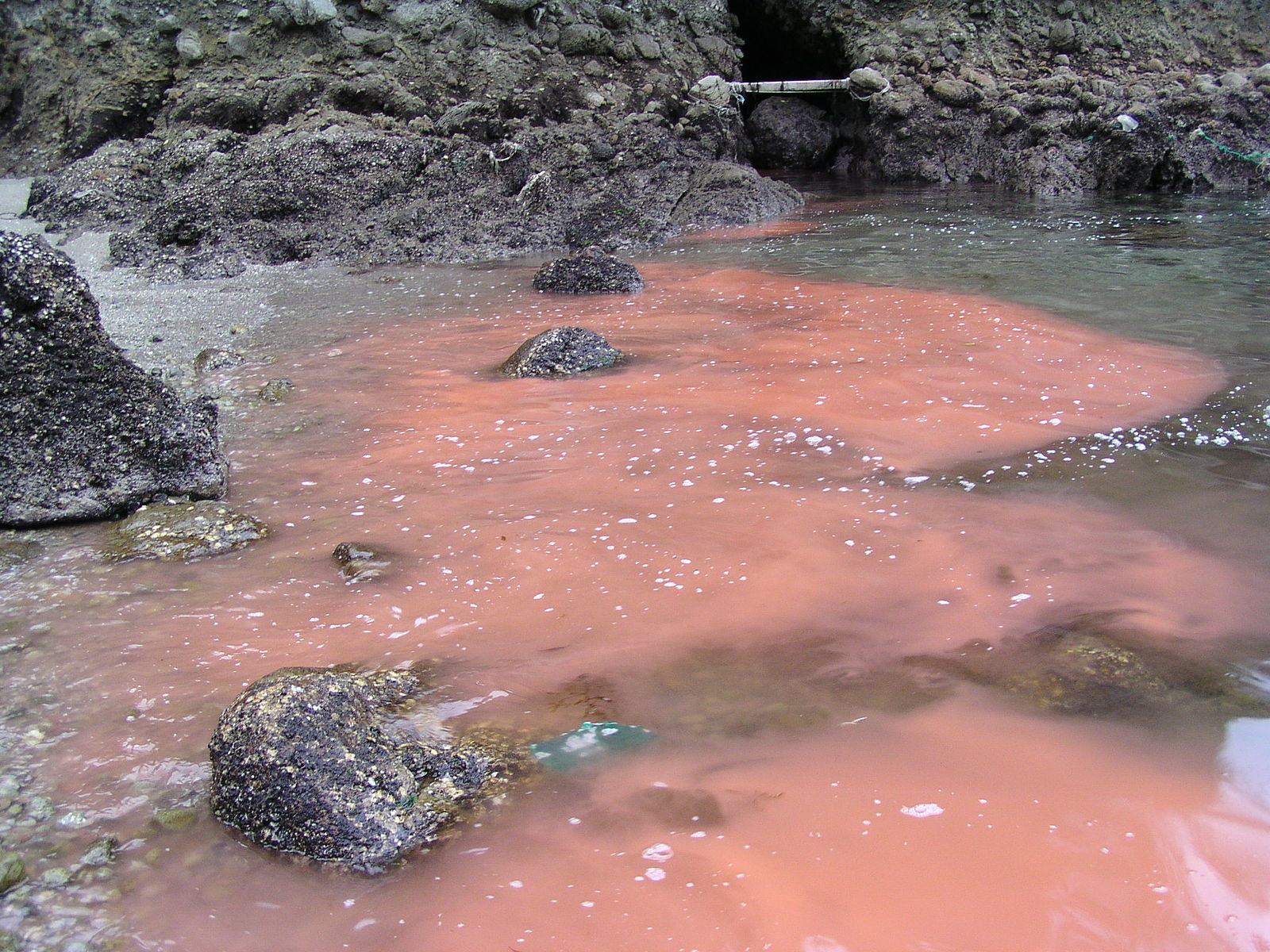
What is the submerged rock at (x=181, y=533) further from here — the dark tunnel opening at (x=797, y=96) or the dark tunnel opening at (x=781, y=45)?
the dark tunnel opening at (x=781, y=45)

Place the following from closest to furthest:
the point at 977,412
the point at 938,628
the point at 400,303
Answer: the point at 938,628
the point at 977,412
the point at 400,303

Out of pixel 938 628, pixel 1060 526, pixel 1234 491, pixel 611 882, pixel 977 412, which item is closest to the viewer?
pixel 611 882

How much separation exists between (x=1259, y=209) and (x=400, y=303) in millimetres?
9582

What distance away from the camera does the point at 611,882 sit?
83.0 inches

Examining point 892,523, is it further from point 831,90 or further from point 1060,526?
point 831,90

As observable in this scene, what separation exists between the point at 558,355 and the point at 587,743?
354 cm

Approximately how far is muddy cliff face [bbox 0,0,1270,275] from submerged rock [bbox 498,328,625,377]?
15.6 ft

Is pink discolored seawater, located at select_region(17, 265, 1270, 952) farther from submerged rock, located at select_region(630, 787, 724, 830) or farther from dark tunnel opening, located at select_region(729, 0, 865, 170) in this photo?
dark tunnel opening, located at select_region(729, 0, 865, 170)

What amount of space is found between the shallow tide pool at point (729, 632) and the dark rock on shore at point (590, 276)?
5.91 ft

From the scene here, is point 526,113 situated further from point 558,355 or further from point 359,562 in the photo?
point 359,562

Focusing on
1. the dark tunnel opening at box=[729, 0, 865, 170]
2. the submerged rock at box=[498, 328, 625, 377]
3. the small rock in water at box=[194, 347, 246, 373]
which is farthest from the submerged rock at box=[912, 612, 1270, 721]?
the dark tunnel opening at box=[729, 0, 865, 170]

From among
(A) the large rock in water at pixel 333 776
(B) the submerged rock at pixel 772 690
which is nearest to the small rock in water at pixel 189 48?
(A) the large rock in water at pixel 333 776

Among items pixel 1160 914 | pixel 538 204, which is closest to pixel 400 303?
pixel 538 204

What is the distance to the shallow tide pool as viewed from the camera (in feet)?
6.73
